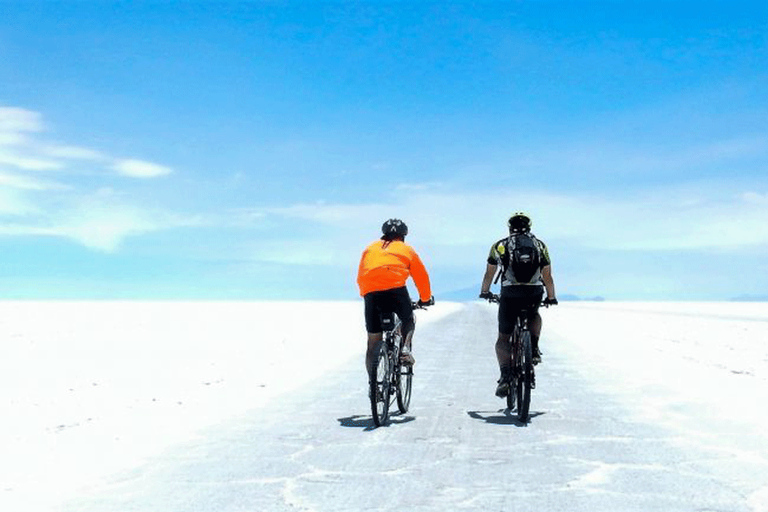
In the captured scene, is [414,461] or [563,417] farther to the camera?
[563,417]

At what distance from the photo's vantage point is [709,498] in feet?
17.4

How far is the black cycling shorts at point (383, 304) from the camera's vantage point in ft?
27.6

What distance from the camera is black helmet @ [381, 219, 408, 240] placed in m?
8.54

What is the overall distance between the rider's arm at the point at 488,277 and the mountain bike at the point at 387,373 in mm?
770

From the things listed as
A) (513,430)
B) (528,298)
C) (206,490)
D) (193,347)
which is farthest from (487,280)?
(193,347)

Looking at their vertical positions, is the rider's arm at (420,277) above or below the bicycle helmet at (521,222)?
below

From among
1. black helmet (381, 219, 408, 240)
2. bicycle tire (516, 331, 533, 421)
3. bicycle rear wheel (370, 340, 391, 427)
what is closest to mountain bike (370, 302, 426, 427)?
bicycle rear wheel (370, 340, 391, 427)

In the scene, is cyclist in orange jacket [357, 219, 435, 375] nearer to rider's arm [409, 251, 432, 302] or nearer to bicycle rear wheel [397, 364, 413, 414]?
rider's arm [409, 251, 432, 302]

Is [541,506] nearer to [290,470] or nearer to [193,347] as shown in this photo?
[290,470]

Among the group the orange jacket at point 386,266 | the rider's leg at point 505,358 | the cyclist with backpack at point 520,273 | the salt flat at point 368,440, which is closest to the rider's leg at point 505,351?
the rider's leg at point 505,358

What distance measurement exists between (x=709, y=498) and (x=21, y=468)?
503 cm

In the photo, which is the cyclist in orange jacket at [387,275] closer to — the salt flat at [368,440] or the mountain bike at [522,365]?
the mountain bike at [522,365]

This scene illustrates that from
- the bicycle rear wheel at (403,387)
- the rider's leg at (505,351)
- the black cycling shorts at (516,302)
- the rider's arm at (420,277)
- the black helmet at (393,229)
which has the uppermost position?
the black helmet at (393,229)

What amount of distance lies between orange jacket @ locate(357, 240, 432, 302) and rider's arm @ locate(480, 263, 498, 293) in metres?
0.70
